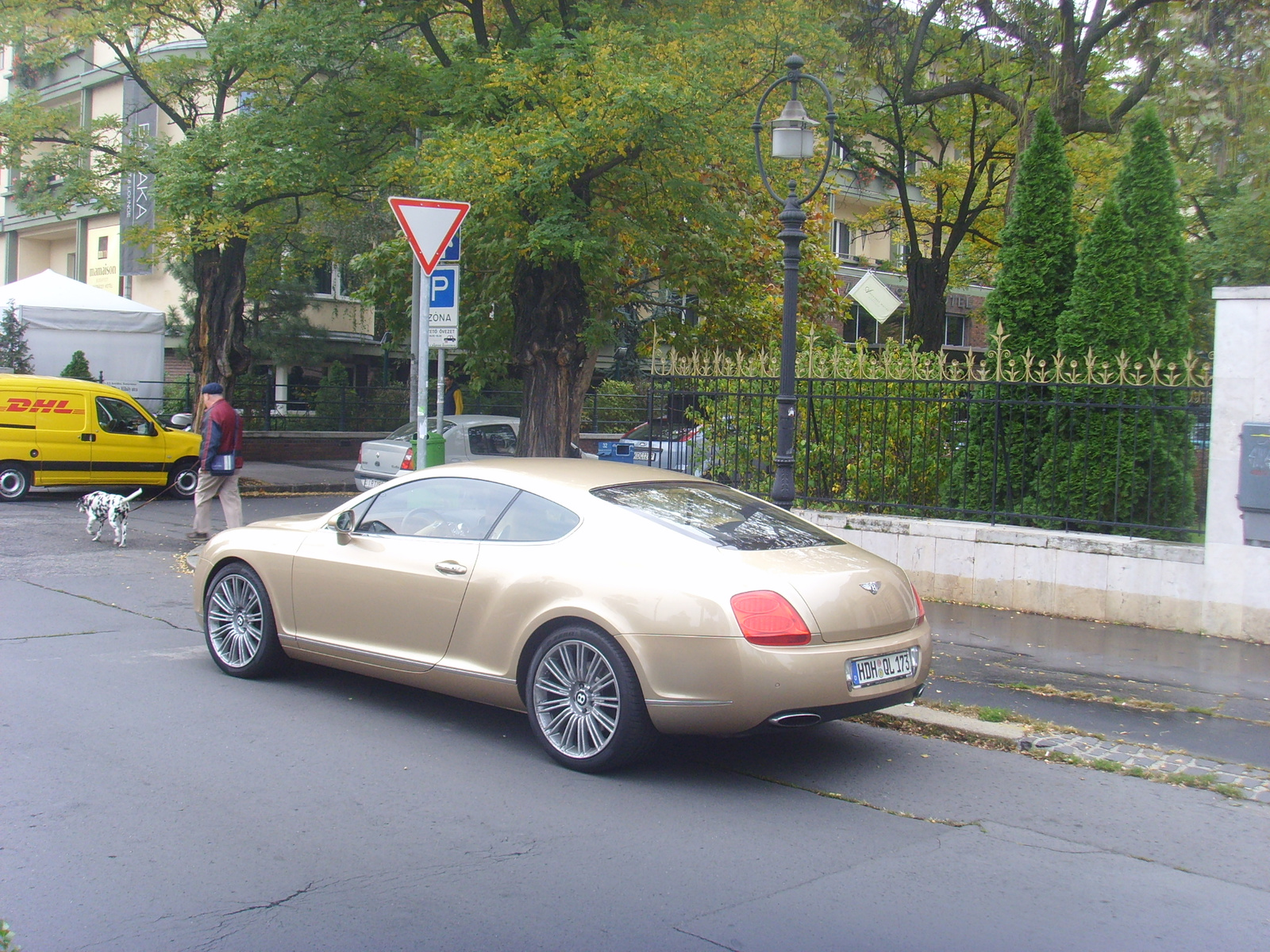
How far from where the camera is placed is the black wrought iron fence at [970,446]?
9.63 metres

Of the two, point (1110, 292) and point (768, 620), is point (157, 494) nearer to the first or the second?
point (1110, 292)

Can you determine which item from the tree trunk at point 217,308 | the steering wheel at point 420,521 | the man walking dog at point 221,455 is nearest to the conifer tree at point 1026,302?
the steering wheel at point 420,521

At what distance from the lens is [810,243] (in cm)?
2072

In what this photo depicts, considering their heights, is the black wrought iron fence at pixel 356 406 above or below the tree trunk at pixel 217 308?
below

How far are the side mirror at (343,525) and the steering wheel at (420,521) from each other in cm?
37

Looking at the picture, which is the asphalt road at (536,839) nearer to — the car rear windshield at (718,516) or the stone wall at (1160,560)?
the car rear windshield at (718,516)

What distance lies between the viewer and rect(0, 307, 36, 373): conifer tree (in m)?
22.5

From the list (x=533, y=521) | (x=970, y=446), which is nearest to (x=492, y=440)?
(x=970, y=446)

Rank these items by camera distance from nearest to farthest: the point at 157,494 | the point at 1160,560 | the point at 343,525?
1. the point at 343,525
2. the point at 1160,560
3. the point at 157,494

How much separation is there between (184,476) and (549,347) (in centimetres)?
664

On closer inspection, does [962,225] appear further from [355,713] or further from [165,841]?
[165,841]

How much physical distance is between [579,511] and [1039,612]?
5.56 meters

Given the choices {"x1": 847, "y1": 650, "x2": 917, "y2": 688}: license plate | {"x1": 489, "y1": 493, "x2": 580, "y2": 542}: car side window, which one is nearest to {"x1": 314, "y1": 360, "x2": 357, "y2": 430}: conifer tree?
{"x1": 489, "y1": 493, "x2": 580, "y2": 542}: car side window

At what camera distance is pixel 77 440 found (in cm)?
1727
